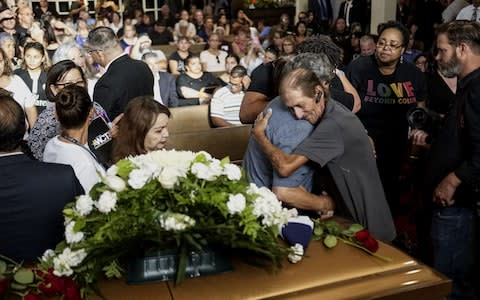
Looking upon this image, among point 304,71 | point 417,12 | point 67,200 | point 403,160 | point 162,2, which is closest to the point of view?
point 67,200

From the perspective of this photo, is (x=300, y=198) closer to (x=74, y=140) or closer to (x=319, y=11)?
(x=74, y=140)

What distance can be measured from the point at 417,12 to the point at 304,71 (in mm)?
8236

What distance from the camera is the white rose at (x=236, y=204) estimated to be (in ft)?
5.56

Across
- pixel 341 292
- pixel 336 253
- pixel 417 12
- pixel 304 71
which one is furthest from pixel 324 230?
pixel 417 12

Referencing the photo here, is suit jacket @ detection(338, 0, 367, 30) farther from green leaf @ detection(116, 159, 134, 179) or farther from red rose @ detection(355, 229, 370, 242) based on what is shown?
green leaf @ detection(116, 159, 134, 179)

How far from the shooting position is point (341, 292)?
1744mm

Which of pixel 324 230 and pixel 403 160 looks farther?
pixel 403 160

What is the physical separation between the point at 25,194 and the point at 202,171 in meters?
0.72

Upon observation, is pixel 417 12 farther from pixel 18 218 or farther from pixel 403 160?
pixel 18 218

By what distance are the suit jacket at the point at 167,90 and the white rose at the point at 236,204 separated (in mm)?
4321

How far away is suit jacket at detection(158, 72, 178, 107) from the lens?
Result: 595cm

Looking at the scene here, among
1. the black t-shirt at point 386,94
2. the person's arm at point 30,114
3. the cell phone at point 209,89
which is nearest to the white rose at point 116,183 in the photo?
the black t-shirt at point 386,94

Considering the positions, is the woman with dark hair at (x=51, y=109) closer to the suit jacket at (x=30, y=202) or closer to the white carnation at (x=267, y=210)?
the suit jacket at (x=30, y=202)

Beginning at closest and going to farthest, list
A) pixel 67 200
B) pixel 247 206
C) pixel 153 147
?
pixel 247 206
pixel 67 200
pixel 153 147
